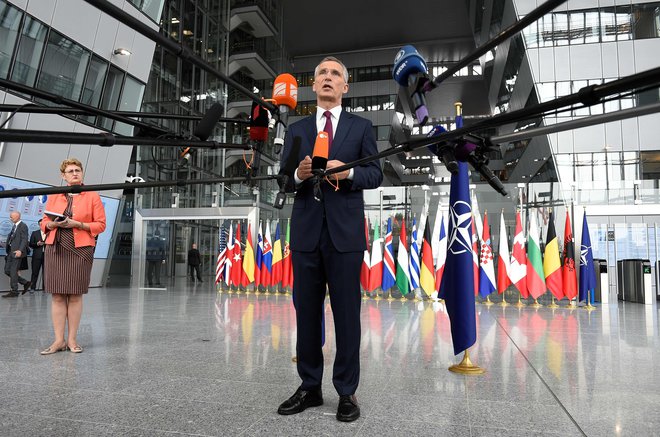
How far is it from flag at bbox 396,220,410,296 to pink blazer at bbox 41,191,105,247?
827 cm

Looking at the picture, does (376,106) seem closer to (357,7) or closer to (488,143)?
(357,7)

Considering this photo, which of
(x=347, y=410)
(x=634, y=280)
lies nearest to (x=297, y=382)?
(x=347, y=410)

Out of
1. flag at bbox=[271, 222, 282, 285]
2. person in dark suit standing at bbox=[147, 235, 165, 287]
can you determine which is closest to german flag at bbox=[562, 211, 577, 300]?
flag at bbox=[271, 222, 282, 285]

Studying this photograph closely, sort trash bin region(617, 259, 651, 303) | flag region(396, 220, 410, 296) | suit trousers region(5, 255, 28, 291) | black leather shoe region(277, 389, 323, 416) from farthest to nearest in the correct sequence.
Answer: trash bin region(617, 259, 651, 303) < flag region(396, 220, 410, 296) < suit trousers region(5, 255, 28, 291) < black leather shoe region(277, 389, 323, 416)

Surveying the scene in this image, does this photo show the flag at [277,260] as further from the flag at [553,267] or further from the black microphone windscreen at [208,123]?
the black microphone windscreen at [208,123]

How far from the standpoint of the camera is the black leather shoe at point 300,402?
2.66 metres

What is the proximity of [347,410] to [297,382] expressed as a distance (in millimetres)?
900

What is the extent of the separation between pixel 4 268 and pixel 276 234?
6.50 m

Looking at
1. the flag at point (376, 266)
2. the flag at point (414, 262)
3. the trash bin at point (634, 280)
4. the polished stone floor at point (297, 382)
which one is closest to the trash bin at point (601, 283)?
the trash bin at point (634, 280)

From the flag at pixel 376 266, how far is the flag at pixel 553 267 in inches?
152

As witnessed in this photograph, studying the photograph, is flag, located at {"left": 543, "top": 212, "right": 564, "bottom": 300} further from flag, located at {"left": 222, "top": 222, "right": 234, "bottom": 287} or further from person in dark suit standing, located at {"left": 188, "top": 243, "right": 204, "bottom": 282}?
person in dark suit standing, located at {"left": 188, "top": 243, "right": 204, "bottom": 282}

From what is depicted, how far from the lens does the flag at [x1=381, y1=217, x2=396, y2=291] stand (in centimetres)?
1180

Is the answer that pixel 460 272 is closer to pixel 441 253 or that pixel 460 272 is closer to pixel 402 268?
pixel 441 253

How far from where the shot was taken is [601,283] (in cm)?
1198
